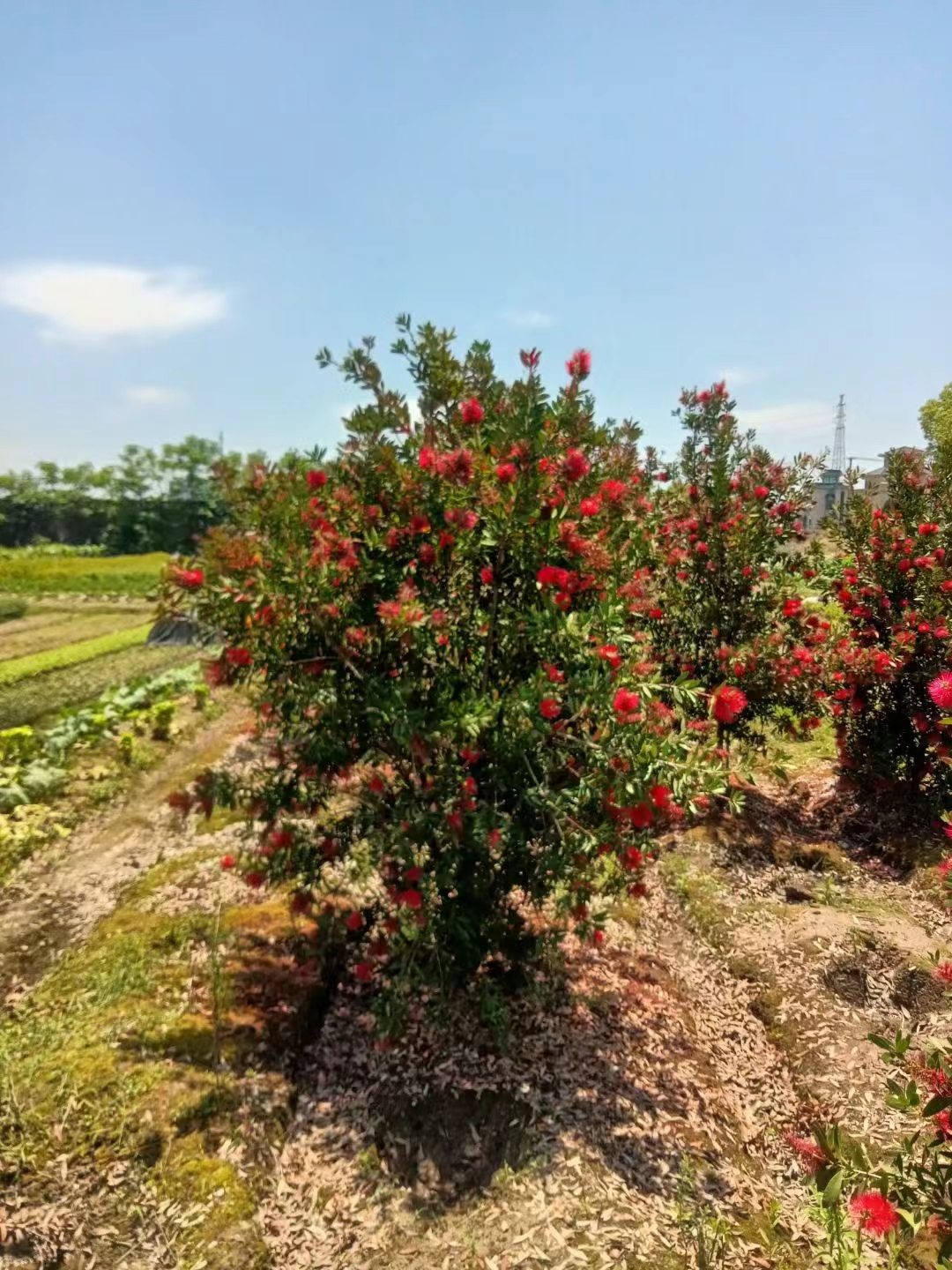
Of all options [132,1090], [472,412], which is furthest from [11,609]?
[472,412]

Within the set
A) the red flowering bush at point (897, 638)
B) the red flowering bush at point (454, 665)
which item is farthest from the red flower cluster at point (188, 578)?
the red flowering bush at point (897, 638)

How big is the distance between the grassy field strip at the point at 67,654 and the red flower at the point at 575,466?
678 inches

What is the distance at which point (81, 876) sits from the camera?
25.6 ft

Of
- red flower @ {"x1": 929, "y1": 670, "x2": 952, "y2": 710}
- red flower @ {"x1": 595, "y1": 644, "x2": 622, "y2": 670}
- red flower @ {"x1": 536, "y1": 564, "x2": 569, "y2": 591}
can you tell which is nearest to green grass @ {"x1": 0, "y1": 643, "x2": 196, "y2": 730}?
red flower @ {"x1": 536, "y1": 564, "x2": 569, "y2": 591}

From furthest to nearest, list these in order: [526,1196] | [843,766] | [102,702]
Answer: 1. [102,702]
2. [843,766]
3. [526,1196]

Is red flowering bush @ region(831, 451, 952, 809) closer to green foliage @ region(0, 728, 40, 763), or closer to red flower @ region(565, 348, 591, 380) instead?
red flower @ region(565, 348, 591, 380)

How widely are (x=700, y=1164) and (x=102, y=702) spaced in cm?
1320

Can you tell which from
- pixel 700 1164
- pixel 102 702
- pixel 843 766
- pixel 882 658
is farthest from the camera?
pixel 102 702

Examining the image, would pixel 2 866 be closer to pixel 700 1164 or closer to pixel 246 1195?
pixel 246 1195

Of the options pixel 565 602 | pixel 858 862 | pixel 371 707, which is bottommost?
pixel 858 862

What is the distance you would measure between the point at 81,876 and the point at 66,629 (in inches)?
840

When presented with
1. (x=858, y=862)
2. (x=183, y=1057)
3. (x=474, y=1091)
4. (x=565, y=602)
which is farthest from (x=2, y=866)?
(x=858, y=862)

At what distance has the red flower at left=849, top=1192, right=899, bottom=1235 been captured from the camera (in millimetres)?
2609

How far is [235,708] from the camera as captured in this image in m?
14.4
